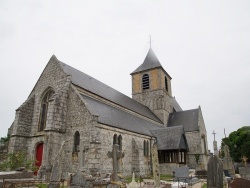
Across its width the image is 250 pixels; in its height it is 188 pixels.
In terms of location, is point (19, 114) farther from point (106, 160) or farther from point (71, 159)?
point (106, 160)

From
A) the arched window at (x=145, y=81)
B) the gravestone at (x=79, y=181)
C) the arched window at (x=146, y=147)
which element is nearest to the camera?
the gravestone at (x=79, y=181)

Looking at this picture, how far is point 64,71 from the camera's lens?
1723 centimetres

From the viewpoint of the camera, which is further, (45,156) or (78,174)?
(45,156)

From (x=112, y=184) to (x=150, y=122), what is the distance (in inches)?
715

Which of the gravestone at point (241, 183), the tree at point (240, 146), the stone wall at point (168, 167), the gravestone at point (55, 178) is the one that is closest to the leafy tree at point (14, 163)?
the gravestone at point (55, 178)

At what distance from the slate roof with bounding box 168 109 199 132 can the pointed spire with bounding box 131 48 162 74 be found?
8091 millimetres

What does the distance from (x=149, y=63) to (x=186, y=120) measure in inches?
422

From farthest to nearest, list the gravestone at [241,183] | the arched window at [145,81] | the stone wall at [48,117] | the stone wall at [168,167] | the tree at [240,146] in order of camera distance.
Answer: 1. the tree at [240,146]
2. the arched window at [145,81]
3. the stone wall at [168,167]
4. the stone wall at [48,117]
5. the gravestone at [241,183]

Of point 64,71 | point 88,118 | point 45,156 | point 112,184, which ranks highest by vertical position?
point 64,71

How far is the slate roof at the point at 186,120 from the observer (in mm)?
28166

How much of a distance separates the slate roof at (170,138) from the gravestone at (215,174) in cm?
1282

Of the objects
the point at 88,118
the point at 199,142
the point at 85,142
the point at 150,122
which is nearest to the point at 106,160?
the point at 85,142

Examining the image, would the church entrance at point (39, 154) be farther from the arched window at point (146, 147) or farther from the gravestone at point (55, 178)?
the arched window at point (146, 147)

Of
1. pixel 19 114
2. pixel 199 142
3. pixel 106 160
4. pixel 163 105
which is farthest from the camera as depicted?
pixel 163 105
